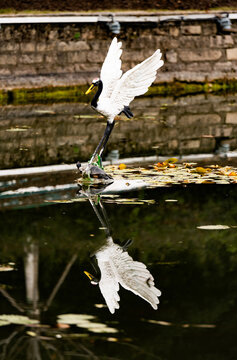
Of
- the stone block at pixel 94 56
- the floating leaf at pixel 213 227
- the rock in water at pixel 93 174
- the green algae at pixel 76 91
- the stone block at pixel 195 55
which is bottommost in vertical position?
the floating leaf at pixel 213 227

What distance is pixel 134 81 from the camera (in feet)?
23.6

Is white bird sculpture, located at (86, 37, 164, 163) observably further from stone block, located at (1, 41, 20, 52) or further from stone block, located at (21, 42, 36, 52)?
stone block, located at (21, 42, 36, 52)

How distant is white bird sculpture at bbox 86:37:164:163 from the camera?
7.09 meters

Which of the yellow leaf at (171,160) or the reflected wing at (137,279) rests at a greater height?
the yellow leaf at (171,160)

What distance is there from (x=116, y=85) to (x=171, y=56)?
8231 millimetres

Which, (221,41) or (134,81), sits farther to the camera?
(221,41)

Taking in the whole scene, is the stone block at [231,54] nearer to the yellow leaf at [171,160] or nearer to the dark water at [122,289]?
the yellow leaf at [171,160]

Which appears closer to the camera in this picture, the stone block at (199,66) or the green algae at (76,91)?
the green algae at (76,91)

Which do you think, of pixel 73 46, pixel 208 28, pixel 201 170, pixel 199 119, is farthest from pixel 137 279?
pixel 208 28

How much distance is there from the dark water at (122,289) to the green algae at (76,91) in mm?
6880

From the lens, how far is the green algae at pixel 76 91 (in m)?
13.4

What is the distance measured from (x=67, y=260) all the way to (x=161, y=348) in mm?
1365

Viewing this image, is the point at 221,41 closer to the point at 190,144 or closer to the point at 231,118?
the point at 231,118

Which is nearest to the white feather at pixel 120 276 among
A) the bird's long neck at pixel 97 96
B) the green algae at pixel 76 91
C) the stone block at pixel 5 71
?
the bird's long neck at pixel 97 96
